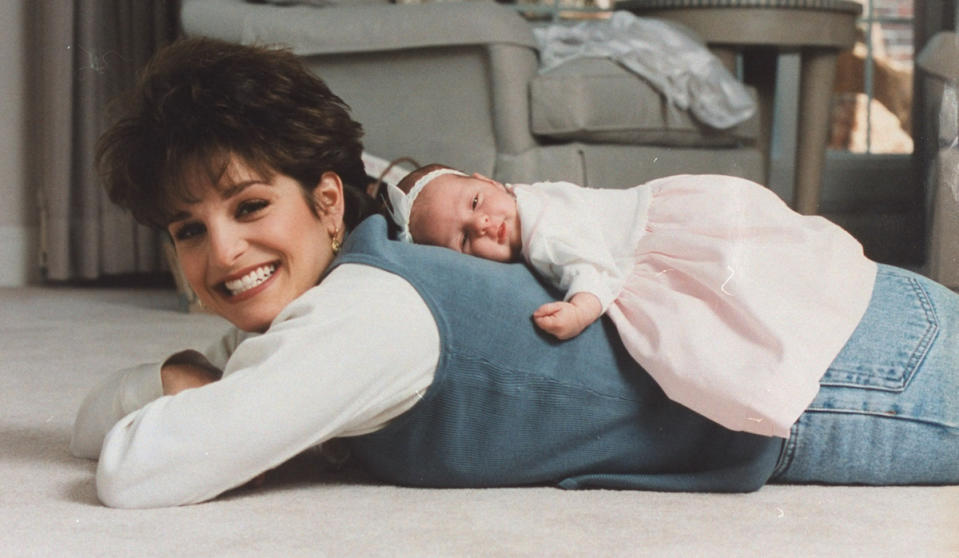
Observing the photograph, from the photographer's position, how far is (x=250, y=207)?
1118 mm

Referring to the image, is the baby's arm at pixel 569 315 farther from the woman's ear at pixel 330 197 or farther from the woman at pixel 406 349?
Result: the woman's ear at pixel 330 197

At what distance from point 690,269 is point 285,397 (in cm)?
39

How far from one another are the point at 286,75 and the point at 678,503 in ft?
1.79

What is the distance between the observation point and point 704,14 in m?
2.81

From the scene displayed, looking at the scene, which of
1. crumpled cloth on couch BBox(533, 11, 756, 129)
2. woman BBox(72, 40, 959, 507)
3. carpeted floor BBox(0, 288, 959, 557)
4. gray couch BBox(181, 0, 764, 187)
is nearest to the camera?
carpeted floor BBox(0, 288, 959, 557)

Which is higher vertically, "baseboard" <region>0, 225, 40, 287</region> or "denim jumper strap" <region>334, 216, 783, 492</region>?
"denim jumper strap" <region>334, 216, 783, 492</region>

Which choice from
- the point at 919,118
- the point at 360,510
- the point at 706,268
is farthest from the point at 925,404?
the point at 919,118

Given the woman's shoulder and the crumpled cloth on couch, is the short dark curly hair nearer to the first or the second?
the woman's shoulder

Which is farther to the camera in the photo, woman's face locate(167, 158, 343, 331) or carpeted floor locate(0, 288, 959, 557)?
woman's face locate(167, 158, 343, 331)

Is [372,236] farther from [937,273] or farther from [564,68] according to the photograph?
[564,68]

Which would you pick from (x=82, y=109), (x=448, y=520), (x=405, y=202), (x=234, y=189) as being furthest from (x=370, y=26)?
(x=448, y=520)

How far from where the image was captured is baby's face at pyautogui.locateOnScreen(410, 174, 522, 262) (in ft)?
3.86

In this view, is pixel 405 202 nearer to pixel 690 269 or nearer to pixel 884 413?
pixel 690 269

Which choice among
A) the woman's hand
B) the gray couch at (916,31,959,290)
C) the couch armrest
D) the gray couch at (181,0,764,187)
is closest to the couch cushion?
the gray couch at (181,0,764,187)
